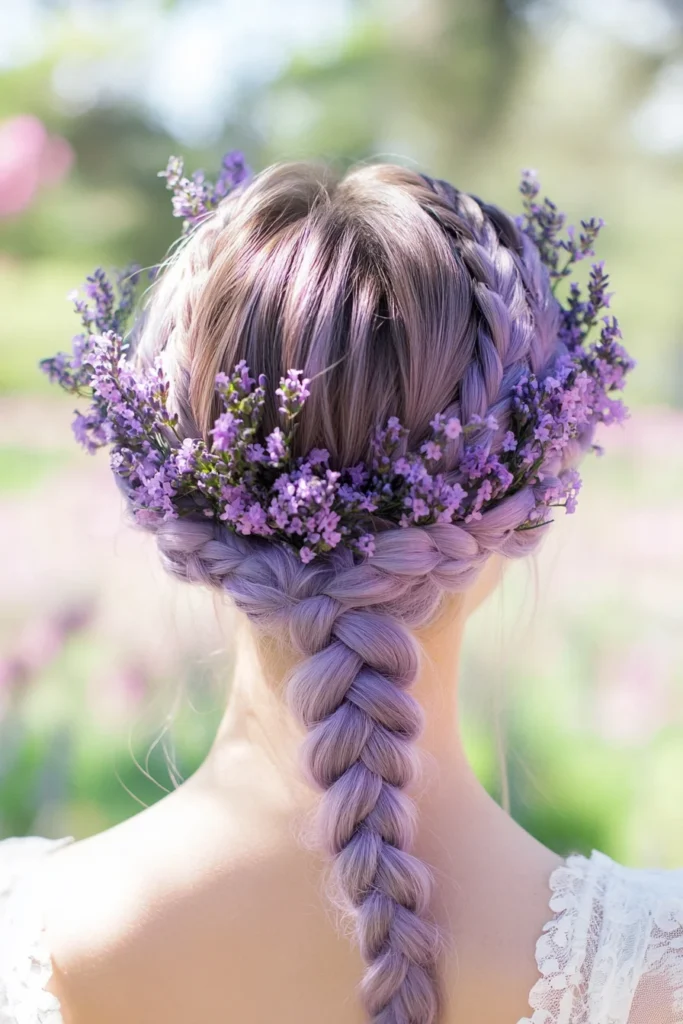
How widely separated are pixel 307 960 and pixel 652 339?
224cm

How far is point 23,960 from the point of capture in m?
0.93

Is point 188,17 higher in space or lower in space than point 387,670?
higher

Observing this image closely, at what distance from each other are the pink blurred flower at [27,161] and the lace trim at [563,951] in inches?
94.3

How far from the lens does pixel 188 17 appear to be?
2.57 metres

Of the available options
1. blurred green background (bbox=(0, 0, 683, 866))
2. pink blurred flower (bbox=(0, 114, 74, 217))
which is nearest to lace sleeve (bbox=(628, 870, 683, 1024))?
blurred green background (bbox=(0, 0, 683, 866))

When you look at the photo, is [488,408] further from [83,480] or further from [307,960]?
[83,480]

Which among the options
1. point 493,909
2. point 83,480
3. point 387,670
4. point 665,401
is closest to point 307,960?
point 493,909

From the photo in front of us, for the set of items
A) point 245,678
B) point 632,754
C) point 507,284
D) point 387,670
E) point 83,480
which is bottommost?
point 632,754

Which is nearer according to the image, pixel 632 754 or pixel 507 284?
pixel 507 284

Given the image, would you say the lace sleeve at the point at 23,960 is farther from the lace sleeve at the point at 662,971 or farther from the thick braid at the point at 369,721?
the lace sleeve at the point at 662,971

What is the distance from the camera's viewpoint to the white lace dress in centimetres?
88

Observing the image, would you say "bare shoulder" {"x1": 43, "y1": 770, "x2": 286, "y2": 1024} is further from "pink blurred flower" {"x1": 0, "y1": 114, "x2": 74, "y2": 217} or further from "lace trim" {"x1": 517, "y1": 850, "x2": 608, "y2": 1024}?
"pink blurred flower" {"x1": 0, "y1": 114, "x2": 74, "y2": 217}

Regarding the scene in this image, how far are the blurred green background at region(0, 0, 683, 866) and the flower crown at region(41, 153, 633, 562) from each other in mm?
1332

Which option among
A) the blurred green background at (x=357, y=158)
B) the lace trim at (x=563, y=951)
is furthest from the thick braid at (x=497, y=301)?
the blurred green background at (x=357, y=158)
